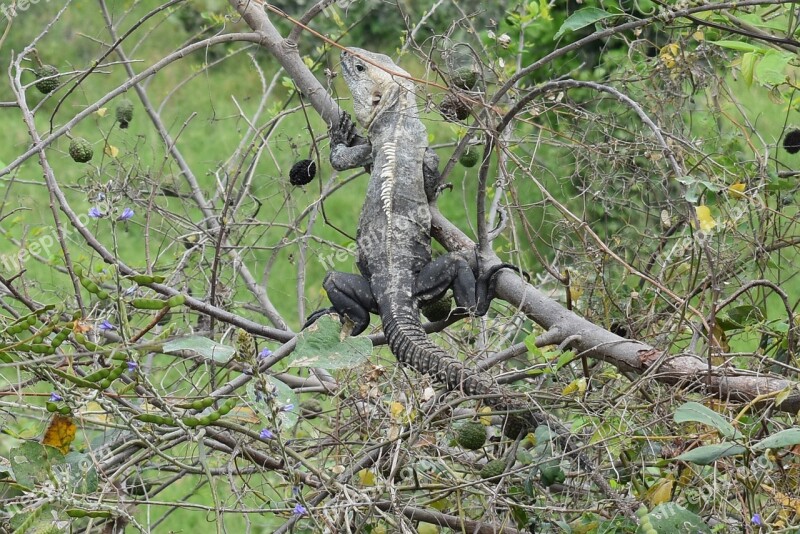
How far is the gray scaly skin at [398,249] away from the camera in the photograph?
3.72m

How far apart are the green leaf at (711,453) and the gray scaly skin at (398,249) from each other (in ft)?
2.90

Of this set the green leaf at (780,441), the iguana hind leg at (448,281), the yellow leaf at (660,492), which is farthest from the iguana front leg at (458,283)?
the green leaf at (780,441)

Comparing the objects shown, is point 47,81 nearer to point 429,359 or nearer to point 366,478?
point 429,359

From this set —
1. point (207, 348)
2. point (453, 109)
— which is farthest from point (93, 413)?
point (453, 109)

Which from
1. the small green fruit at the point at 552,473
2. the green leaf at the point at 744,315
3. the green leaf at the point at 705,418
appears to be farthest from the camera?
the green leaf at the point at 744,315

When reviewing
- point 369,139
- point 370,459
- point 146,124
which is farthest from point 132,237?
point 370,459

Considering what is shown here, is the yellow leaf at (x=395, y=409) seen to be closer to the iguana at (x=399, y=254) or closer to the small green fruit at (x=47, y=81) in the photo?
the iguana at (x=399, y=254)

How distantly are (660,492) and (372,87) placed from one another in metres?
2.50

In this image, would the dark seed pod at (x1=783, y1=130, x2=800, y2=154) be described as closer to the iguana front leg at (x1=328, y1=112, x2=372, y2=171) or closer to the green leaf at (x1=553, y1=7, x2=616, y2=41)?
the green leaf at (x1=553, y1=7, x2=616, y2=41)

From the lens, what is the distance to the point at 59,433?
279cm

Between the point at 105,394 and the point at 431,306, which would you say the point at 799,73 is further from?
the point at 105,394

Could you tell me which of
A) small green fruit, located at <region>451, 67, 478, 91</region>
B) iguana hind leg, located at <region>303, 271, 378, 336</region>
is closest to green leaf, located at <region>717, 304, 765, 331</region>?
small green fruit, located at <region>451, 67, 478, 91</region>

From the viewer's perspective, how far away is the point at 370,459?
3.05m

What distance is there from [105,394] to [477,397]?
100cm
